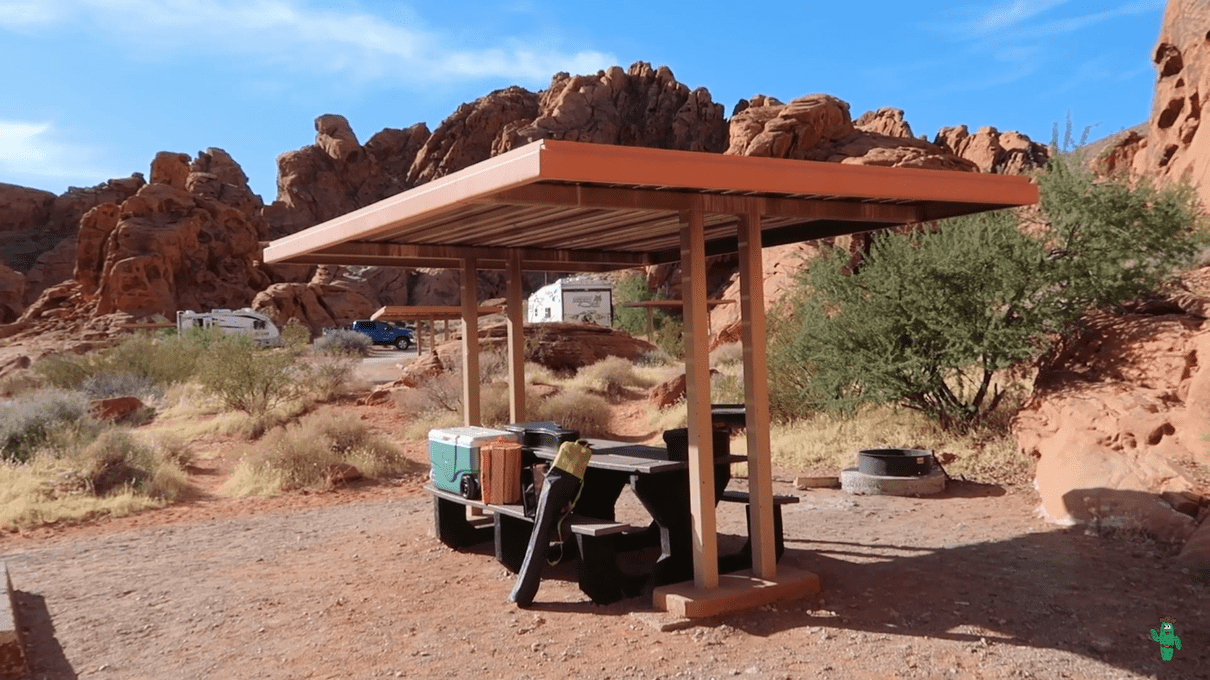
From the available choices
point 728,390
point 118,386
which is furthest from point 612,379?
point 118,386

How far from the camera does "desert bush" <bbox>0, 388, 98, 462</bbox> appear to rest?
39.7 ft

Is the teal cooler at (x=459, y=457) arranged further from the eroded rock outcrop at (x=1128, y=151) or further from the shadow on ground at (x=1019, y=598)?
the eroded rock outcrop at (x=1128, y=151)

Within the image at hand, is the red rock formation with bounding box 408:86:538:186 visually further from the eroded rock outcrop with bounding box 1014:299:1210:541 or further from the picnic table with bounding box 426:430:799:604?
the picnic table with bounding box 426:430:799:604

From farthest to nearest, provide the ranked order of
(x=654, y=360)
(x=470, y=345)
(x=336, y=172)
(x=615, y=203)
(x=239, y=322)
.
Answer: (x=336, y=172) → (x=239, y=322) → (x=654, y=360) → (x=470, y=345) → (x=615, y=203)

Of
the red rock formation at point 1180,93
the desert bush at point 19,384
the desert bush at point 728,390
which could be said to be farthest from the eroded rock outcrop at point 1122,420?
the desert bush at point 19,384

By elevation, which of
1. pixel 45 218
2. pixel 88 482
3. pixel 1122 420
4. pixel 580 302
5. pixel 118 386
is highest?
pixel 45 218

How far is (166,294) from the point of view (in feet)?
155

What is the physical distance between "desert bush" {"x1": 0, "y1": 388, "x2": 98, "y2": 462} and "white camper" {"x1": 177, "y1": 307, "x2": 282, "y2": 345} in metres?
24.0

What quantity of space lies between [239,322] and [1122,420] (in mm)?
36806

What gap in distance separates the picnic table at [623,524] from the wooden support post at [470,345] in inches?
41.4

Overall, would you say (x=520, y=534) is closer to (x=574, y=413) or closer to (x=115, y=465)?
(x=115, y=465)

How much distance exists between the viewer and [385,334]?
152 feet

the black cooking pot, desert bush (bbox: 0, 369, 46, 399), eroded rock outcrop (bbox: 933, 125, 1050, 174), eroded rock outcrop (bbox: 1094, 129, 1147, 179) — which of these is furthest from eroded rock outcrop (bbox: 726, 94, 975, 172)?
the black cooking pot

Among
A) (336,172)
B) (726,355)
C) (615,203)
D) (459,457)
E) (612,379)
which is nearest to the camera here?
(615,203)
